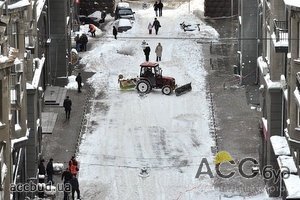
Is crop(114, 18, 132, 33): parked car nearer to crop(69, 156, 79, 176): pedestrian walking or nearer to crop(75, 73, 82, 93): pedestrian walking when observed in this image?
crop(75, 73, 82, 93): pedestrian walking

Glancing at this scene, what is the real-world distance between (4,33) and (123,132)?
2317cm

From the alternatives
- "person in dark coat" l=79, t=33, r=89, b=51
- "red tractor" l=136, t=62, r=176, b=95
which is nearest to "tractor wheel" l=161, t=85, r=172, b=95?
"red tractor" l=136, t=62, r=176, b=95

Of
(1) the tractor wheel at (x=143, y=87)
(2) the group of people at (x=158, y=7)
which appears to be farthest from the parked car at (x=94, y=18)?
(1) the tractor wheel at (x=143, y=87)

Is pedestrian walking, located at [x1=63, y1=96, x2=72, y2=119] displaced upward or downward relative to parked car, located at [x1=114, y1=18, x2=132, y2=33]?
downward

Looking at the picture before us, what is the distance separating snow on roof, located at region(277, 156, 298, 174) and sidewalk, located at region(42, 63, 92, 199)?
1269cm

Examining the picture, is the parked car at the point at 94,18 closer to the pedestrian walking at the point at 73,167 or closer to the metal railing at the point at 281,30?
the pedestrian walking at the point at 73,167

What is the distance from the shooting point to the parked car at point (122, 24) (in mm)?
98812

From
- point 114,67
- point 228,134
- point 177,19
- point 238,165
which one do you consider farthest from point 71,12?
point 238,165

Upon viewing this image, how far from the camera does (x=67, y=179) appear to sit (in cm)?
6128

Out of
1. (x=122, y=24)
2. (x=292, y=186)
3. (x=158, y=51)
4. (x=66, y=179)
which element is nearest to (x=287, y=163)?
(x=292, y=186)

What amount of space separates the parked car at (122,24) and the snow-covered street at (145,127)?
2.72 feet

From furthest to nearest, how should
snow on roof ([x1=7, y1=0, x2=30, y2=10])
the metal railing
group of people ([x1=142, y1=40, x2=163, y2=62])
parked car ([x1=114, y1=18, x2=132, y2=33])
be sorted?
parked car ([x1=114, y1=18, x2=132, y2=33]), group of people ([x1=142, y1=40, x2=163, y2=62]), the metal railing, snow on roof ([x1=7, y1=0, x2=30, y2=10])

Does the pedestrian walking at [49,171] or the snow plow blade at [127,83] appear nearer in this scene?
the pedestrian walking at [49,171]

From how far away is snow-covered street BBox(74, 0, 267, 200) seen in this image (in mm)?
62531
